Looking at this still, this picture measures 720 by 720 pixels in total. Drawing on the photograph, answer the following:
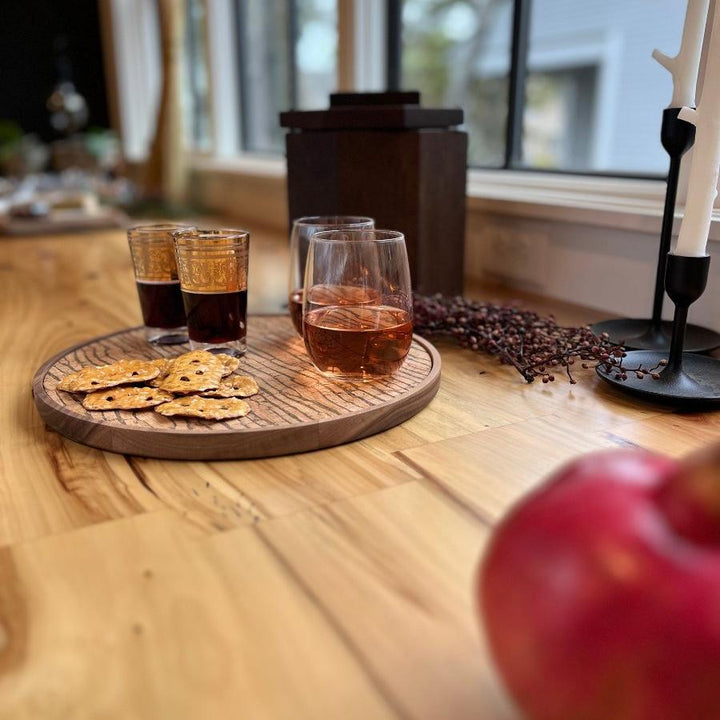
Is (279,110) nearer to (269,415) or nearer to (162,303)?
(162,303)

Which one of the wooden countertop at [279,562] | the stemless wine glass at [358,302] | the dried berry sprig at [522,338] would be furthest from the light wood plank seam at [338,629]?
the dried berry sprig at [522,338]

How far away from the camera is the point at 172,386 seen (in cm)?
67

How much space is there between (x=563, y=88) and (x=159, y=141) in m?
6.03

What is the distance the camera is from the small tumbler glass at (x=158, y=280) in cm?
84

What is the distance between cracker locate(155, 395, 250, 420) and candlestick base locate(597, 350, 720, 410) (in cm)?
39

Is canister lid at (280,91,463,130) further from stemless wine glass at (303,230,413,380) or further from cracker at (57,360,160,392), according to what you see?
cracker at (57,360,160,392)

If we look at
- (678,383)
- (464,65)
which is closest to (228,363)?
(678,383)

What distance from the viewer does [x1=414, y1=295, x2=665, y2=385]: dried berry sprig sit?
0.79 meters

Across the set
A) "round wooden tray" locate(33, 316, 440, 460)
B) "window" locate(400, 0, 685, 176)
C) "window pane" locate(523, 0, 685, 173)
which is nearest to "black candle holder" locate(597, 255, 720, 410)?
"round wooden tray" locate(33, 316, 440, 460)

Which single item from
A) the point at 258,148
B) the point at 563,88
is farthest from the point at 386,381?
the point at 563,88

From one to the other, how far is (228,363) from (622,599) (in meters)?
0.56

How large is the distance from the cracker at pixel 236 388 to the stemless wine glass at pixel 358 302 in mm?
74

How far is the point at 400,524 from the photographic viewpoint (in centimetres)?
51

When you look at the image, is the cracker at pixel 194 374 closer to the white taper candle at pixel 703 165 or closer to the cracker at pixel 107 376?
the cracker at pixel 107 376
